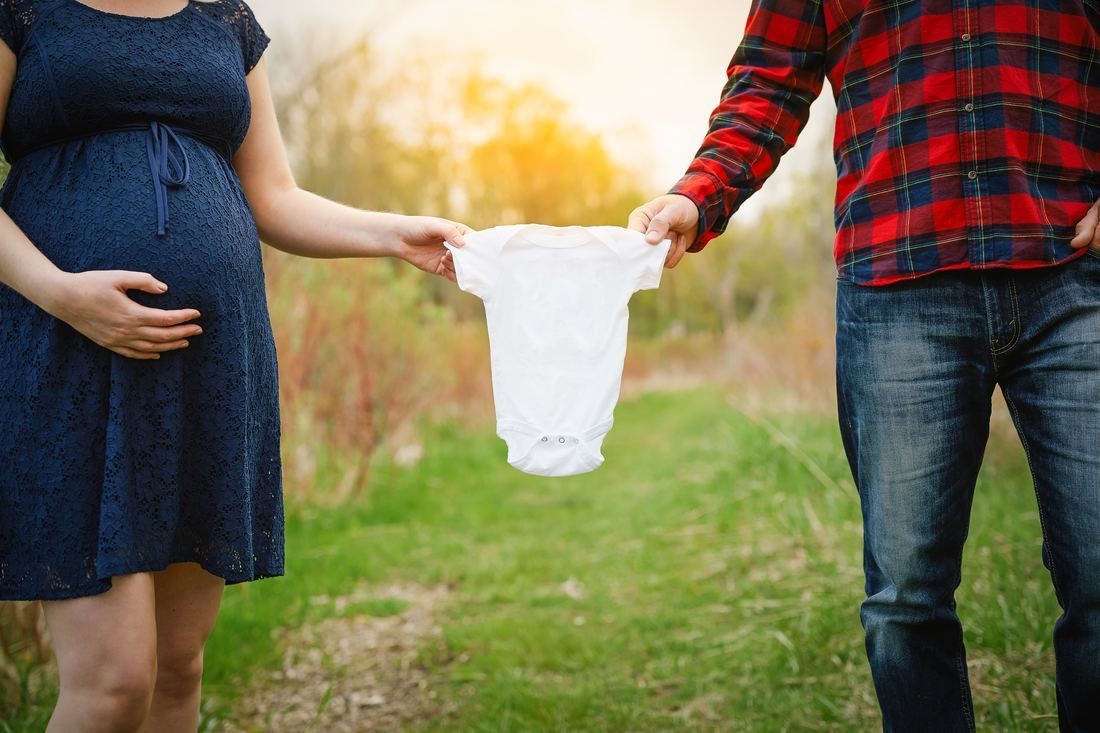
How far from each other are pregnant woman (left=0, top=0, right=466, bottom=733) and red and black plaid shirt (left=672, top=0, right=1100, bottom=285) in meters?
1.38

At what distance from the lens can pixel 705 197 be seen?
212cm

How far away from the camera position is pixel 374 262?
6828 mm

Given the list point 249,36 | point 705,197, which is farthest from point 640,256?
point 249,36

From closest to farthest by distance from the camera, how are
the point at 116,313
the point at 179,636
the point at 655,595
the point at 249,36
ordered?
1. the point at 116,313
2. the point at 179,636
3. the point at 249,36
4. the point at 655,595

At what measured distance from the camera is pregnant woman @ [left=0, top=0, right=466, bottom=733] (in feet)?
5.06

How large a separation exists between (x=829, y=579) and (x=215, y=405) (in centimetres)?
321

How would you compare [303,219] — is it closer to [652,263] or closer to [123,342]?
[123,342]

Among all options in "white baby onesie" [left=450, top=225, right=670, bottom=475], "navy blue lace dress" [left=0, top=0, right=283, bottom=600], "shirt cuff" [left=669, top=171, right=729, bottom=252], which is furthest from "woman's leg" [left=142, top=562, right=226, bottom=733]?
"shirt cuff" [left=669, top=171, right=729, bottom=252]

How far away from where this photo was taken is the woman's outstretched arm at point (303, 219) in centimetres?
204

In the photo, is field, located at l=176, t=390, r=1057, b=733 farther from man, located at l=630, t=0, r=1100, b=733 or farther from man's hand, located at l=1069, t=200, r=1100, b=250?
man's hand, located at l=1069, t=200, r=1100, b=250

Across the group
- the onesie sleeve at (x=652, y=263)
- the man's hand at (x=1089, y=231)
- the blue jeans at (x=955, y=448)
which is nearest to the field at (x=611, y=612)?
the blue jeans at (x=955, y=448)

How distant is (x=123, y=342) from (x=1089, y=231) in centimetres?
189

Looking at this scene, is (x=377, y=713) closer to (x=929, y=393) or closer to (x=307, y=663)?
(x=307, y=663)

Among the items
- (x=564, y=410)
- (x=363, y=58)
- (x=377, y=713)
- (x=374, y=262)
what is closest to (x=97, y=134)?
(x=564, y=410)
